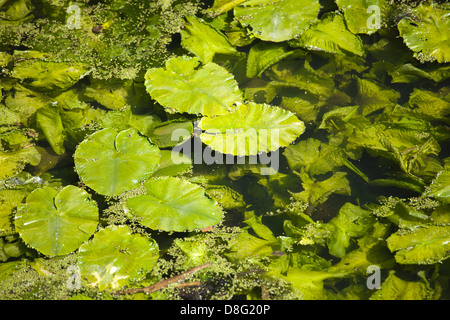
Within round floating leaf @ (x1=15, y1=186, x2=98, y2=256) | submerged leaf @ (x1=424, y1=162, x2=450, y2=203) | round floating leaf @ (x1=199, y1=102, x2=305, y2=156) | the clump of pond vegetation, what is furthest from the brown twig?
submerged leaf @ (x1=424, y1=162, x2=450, y2=203)

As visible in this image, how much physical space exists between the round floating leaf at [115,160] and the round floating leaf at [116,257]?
0.18 m

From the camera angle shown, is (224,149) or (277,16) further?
(277,16)

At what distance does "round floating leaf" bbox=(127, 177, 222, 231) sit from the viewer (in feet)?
4.76

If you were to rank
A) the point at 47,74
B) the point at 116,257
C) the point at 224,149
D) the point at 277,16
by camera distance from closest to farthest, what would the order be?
the point at 116,257 < the point at 224,149 < the point at 47,74 < the point at 277,16

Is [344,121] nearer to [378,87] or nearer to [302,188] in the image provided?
[378,87]

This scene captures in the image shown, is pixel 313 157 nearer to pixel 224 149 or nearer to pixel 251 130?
pixel 251 130

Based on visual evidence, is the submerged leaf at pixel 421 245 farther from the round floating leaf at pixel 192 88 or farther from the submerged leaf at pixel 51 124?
the submerged leaf at pixel 51 124

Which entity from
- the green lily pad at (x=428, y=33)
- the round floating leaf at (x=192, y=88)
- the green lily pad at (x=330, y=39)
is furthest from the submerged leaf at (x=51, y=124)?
the green lily pad at (x=428, y=33)

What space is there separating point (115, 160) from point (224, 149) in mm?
464

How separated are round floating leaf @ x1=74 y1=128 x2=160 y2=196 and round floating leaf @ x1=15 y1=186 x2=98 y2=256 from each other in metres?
0.09

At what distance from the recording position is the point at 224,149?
5.32 ft

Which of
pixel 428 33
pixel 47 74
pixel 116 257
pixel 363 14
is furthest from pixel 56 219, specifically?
pixel 428 33

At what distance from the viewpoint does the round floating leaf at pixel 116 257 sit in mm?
1355

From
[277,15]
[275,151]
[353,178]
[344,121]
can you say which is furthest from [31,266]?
[277,15]
